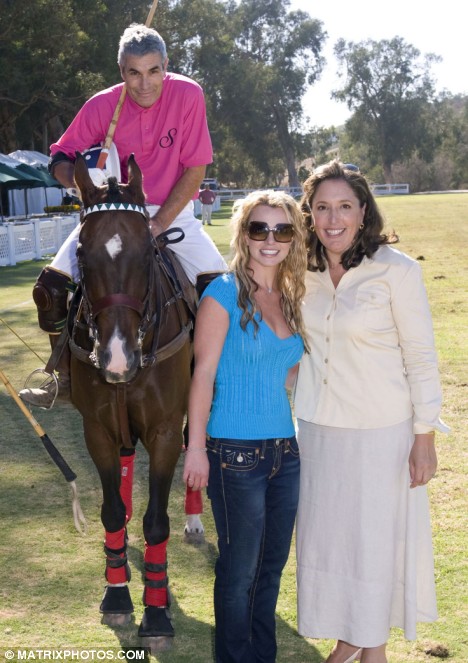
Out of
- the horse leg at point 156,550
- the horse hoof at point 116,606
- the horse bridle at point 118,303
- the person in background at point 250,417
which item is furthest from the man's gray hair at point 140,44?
the horse hoof at point 116,606

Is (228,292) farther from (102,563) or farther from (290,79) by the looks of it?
(290,79)

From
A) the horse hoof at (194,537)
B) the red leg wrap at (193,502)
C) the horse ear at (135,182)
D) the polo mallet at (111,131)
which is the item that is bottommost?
the horse hoof at (194,537)

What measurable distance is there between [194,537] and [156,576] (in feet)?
3.88

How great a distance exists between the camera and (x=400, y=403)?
Result: 3980 millimetres

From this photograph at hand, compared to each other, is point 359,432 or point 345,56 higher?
→ point 345,56

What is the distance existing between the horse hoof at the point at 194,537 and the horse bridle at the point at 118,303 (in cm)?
206

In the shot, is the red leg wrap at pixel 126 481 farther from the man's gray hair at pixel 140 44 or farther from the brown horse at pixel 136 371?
the man's gray hair at pixel 140 44

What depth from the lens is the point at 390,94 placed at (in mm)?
106688

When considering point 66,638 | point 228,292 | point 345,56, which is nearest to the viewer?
point 228,292

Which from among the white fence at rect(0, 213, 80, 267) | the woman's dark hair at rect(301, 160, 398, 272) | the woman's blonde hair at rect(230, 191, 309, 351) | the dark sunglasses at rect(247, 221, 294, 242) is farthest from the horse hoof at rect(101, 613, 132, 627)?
the white fence at rect(0, 213, 80, 267)

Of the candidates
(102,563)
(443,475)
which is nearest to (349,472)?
(102,563)

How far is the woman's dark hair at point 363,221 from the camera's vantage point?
13.1ft

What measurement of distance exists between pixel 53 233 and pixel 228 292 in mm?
27371

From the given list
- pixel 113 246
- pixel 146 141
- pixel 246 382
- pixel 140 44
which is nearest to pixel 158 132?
pixel 146 141
